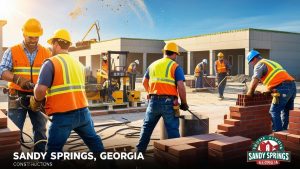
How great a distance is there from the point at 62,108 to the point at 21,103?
1.47 meters

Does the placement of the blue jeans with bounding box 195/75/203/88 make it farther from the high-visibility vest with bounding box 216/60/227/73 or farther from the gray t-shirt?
the gray t-shirt

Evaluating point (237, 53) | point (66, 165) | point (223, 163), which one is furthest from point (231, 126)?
point (237, 53)

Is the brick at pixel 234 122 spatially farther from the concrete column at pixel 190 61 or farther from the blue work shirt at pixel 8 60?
the concrete column at pixel 190 61

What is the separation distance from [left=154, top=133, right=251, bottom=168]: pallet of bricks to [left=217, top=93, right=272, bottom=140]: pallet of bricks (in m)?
1.55

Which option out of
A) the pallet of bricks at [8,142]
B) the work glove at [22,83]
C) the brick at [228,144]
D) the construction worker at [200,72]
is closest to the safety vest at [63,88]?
the pallet of bricks at [8,142]

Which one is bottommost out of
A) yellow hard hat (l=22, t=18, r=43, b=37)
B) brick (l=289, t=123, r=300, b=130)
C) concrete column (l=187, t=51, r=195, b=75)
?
brick (l=289, t=123, r=300, b=130)

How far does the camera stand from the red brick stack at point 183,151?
4.11m

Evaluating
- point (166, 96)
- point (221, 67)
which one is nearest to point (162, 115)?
point (166, 96)

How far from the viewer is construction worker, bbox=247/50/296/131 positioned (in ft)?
20.4

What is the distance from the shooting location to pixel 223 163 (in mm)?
4297

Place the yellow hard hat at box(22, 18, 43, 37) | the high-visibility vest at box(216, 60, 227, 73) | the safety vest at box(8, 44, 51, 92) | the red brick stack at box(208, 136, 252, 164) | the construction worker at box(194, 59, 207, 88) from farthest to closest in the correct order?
the construction worker at box(194, 59, 207, 88) < the high-visibility vest at box(216, 60, 227, 73) < the safety vest at box(8, 44, 51, 92) < the yellow hard hat at box(22, 18, 43, 37) < the red brick stack at box(208, 136, 252, 164)

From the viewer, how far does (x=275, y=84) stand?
20.9 feet

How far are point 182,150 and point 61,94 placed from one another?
171 cm

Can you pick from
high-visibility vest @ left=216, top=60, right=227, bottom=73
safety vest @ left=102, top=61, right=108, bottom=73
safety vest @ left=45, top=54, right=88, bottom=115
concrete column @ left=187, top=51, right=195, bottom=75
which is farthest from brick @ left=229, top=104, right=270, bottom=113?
concrete column @ left=187, top=51, right=195, bottom=75
